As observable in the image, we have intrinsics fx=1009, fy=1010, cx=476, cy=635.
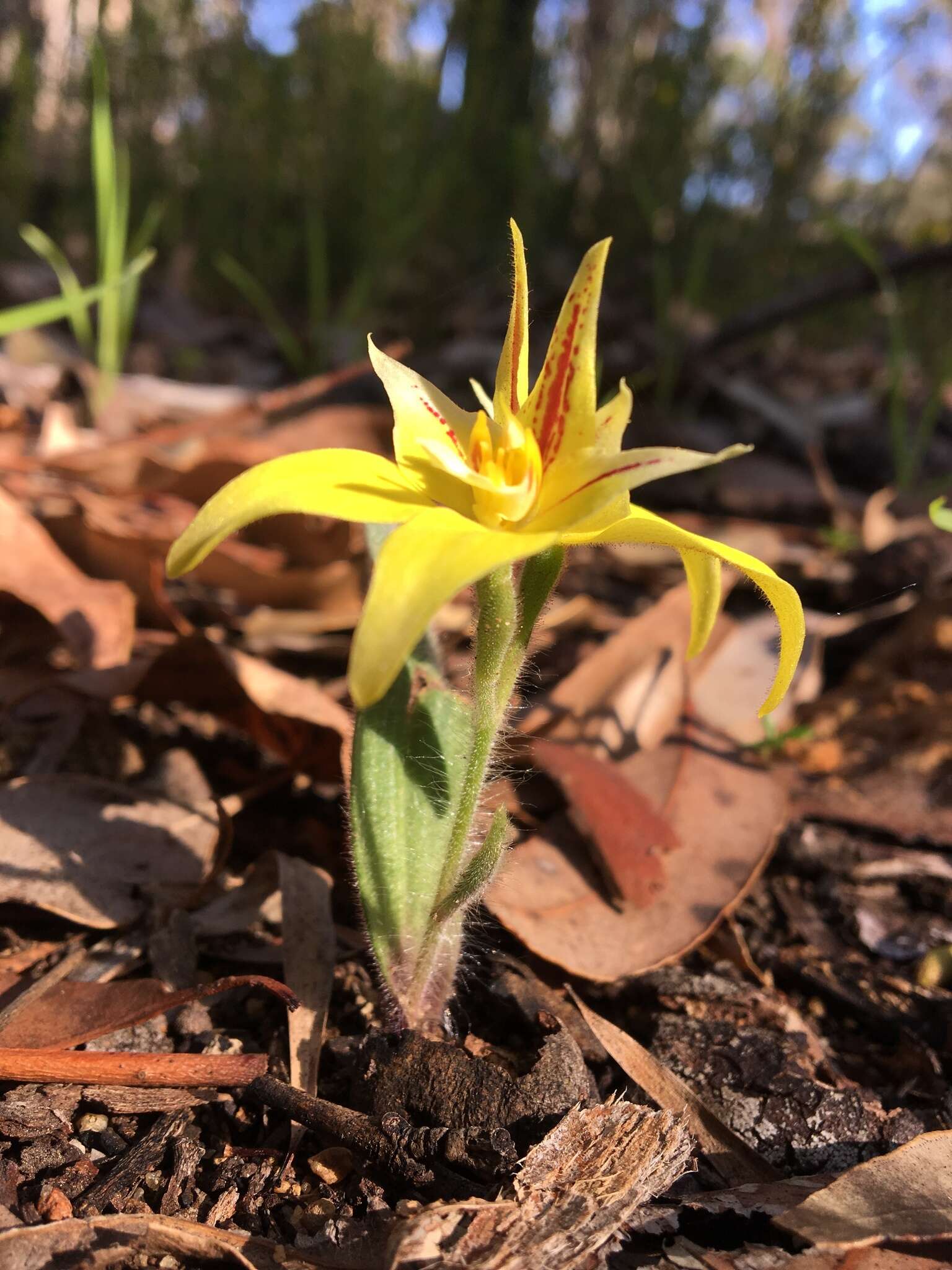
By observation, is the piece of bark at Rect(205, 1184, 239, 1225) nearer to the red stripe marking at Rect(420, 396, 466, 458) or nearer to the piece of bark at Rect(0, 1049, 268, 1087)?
the piece of bark at Rect(0, 1049, 268, 1087)

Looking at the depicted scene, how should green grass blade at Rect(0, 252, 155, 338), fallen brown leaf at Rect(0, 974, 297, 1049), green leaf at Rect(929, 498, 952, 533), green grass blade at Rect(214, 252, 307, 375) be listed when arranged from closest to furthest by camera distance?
fallen brown leaf at Rect(0, 974, 297, 1049) → green leaf at Rect(929, 498, 952, 533) → green grass blade at Rect(0, 252, 155, 338) → green grass blade at Rect(214, 252, 307, 375)

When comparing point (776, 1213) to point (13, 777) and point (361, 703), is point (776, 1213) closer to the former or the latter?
point (361, 703)

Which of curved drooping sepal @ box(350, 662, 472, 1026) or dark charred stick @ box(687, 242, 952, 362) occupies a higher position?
dark charred stick @ box(687, 242, 952, 362)

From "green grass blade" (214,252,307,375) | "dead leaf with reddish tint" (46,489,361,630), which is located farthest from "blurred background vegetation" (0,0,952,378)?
"dead leaf with reddish tint" (46,489,361,630)

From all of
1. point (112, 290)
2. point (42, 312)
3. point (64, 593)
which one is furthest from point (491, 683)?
point (112, 290)

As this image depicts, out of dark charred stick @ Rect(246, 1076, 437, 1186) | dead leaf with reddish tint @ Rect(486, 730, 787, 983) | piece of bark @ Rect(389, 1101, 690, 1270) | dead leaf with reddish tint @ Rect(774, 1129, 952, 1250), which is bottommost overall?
dark charred stick @ Rect(246, 1076, 437, 1186)

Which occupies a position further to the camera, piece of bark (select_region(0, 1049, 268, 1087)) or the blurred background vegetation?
the blurred background vegetation
